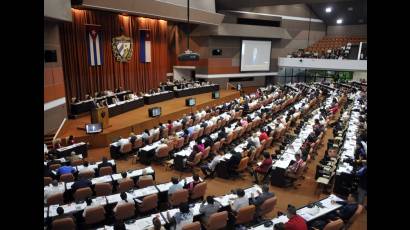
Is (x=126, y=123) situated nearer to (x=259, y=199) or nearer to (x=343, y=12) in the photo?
(x=259, y=199)

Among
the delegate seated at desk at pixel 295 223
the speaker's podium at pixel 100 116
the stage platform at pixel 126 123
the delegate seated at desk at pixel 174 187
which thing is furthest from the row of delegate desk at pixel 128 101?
the delegate seated at desk at pixel 295 223

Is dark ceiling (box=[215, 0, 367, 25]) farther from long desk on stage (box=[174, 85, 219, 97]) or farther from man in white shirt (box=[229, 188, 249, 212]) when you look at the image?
man in white shirt (box=[229, 188, 249, 212])

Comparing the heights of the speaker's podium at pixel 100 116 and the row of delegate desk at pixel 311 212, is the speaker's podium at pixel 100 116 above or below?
above

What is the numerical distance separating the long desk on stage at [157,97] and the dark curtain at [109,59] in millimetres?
2961

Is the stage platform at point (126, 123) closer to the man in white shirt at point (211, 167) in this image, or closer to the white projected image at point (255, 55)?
the man in white shirt at point (211, 167)

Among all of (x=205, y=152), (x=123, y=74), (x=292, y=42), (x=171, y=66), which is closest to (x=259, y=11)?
(x=292, y=42)

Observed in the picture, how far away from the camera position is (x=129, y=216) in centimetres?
701

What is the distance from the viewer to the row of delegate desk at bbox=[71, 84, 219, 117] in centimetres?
1680

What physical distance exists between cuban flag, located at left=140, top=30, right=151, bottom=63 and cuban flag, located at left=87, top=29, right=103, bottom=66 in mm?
3952

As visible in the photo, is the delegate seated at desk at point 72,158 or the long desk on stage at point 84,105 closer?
the delegate seated at desk at point 72,158

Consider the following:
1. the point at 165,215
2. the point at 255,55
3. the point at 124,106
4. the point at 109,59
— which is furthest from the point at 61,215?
the point at 255,55

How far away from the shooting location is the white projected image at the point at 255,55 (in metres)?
30.1

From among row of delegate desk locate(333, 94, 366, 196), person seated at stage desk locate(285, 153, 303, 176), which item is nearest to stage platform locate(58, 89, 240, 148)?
person seated at stage desk locate(285, 153, 303, 176)

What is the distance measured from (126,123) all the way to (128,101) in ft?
10.9
